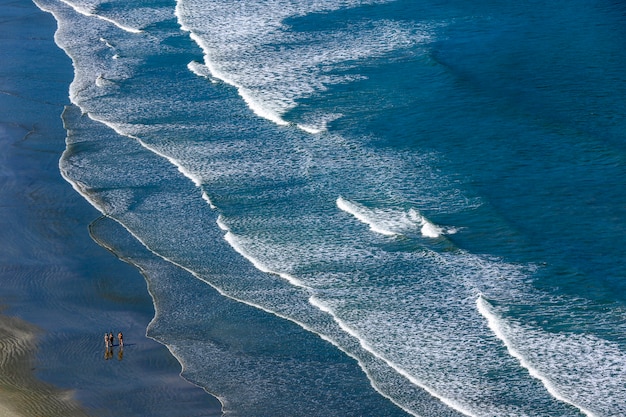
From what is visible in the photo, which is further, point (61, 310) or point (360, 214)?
point (360, 214)

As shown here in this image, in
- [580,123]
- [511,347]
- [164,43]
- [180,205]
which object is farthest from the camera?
[164,43]

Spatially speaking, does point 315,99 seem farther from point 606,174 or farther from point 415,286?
point 415,286

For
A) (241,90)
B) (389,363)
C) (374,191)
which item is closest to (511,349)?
(389,363)

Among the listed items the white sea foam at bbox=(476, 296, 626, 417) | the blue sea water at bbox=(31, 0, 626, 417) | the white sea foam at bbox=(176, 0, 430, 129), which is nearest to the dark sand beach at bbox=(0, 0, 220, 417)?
the blue sea water at bbox=(31, 0, 626, 417)

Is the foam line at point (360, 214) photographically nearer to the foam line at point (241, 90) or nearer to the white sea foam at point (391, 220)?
the white sea foam at point (391, 220)

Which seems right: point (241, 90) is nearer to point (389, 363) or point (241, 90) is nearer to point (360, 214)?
point (360, 214)

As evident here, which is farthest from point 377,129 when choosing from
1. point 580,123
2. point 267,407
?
point 267,407

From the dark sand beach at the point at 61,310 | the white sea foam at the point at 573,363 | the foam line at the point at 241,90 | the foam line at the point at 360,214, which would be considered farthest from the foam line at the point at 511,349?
the foam line at the point at 241,90
